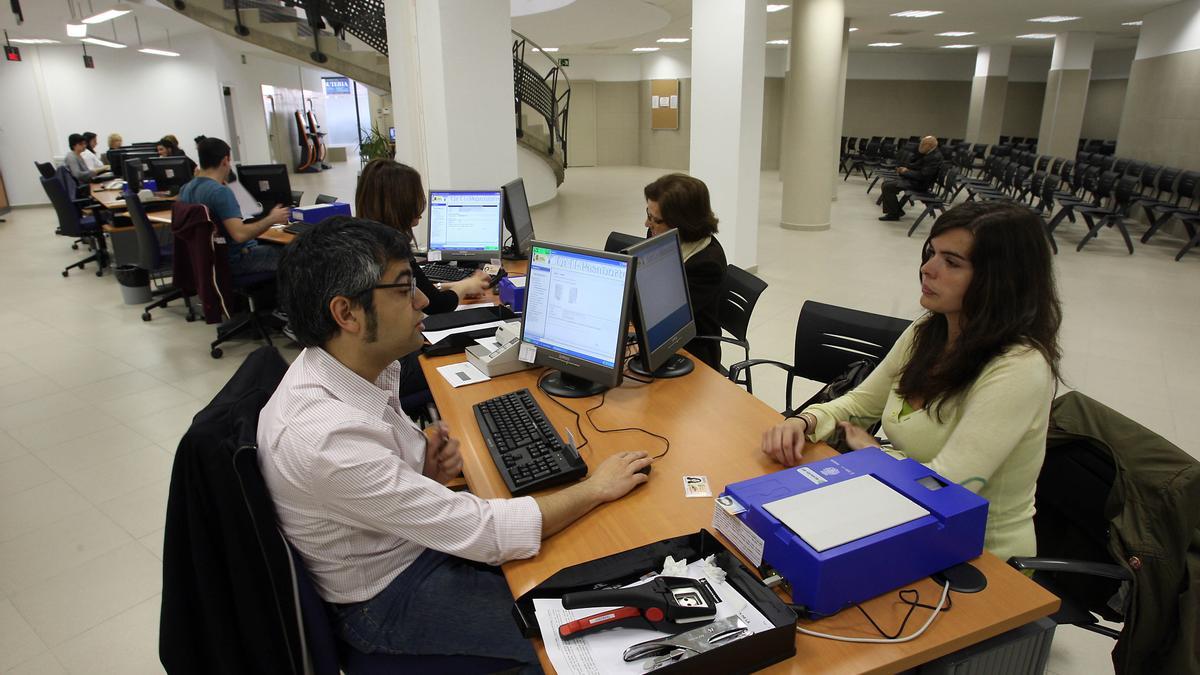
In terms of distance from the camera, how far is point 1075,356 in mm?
4871

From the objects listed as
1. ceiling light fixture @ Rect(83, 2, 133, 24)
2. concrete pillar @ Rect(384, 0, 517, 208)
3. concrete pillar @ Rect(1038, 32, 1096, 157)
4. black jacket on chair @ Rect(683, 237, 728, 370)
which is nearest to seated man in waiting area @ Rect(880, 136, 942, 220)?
concrete pillar @ Rect(1038, 32, 1096, 157)

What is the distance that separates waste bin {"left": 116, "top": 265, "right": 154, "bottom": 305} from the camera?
645 cm

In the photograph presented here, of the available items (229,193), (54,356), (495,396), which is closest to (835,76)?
(229,193)

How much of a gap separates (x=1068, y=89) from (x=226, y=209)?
16.9 metres

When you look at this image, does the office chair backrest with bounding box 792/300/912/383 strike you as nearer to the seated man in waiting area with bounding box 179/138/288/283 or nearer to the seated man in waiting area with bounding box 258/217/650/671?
the seated man in waiting area with bounding box 258/217/650/671

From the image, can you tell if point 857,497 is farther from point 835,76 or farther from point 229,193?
point 835,76

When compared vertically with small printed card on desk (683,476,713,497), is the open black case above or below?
above

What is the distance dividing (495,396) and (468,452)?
1.13ft

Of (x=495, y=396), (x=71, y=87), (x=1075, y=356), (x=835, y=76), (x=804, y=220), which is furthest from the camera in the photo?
(x=71, y=87)

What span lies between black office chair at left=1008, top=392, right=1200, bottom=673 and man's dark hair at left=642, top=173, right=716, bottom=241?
1.70m

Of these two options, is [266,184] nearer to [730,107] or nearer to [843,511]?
[730,107]

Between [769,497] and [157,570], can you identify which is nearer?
[769,497]

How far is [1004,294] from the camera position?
5.69 feet

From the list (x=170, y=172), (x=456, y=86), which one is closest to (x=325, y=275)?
(x=456, y=86)
